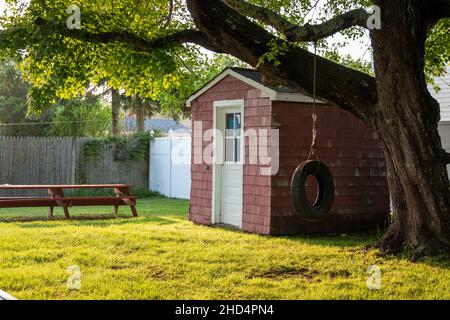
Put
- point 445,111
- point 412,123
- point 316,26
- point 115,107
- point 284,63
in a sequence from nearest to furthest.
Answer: point 316,26 → point 412,123 → point 284,63 → point 445,111 → point 115,107

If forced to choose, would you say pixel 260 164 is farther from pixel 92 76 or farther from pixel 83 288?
pixel 83 288

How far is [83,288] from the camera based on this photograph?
6371 millimetres

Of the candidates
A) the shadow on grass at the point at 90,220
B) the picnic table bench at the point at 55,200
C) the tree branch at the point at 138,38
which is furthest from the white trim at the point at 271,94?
the picnic table bench at the point at 55,200

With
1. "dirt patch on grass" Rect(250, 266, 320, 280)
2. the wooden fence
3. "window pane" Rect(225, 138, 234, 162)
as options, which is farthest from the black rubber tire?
the wooden fence

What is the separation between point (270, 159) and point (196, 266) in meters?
3.58

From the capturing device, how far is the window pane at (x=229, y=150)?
1186 cm

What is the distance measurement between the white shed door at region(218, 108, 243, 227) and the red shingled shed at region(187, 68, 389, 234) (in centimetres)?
2

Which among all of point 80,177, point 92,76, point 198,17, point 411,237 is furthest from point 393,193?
point 80,177

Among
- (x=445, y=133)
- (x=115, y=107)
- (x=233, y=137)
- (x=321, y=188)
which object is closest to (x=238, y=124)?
(x=233, y=137)

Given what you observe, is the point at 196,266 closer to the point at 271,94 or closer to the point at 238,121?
the point at 271,94

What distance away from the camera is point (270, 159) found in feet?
35.3

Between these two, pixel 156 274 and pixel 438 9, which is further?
pixel 438 9

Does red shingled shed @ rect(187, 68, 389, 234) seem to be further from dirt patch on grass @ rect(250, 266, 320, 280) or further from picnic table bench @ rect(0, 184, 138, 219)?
dirt patch on grass @ rect(250, 266, 320, 280)

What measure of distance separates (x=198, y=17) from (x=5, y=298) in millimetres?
5018
